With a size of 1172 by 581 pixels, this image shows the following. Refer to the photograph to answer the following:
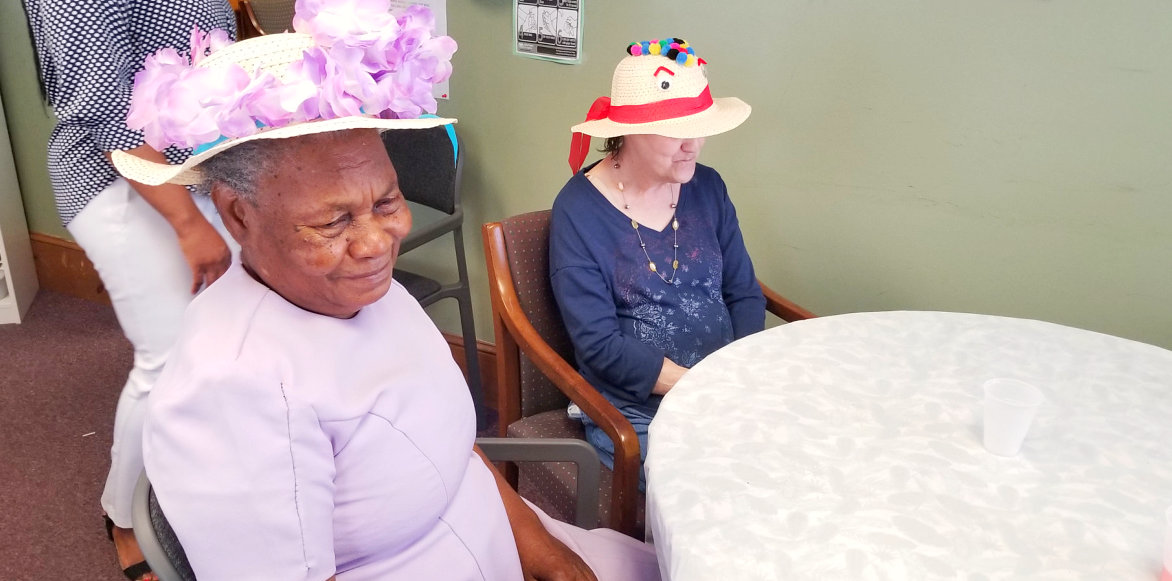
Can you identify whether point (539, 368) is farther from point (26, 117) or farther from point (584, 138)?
point (26, 117)

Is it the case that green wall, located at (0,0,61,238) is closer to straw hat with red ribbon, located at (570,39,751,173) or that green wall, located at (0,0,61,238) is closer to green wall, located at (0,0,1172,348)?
green wall, located at (0,0,1172,348)

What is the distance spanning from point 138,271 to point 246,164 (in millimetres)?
967

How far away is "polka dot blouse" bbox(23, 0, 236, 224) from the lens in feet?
4.94

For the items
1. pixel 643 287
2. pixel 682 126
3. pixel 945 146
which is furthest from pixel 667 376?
pixel 945 146

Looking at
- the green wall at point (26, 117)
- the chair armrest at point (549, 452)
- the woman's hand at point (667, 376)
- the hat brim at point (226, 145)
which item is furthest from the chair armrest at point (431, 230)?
the green wall at point (26, 117)

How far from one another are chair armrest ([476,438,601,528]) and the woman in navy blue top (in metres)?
0.22

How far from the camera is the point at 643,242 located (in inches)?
71.5

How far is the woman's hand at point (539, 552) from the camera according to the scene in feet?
4.16

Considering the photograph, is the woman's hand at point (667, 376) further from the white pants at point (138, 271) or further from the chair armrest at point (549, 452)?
the white pants at point (138, 271)

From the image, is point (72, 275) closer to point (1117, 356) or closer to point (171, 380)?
point (171, 380)

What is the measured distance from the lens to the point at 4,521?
7.43ft

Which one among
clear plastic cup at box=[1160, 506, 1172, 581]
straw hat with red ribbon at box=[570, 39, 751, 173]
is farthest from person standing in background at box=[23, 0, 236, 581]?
clear plastic cup at box=[1160, 506, 1172, 581]

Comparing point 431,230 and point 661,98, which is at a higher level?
point 661,98

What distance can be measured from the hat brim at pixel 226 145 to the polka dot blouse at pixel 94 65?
645 millimetres
